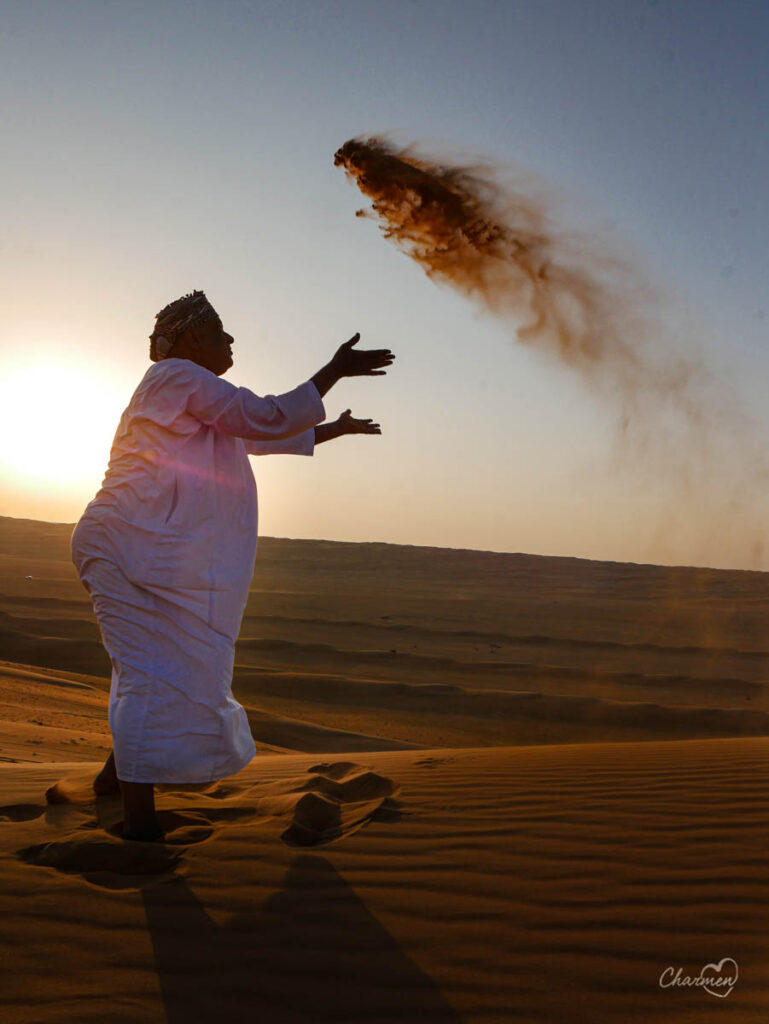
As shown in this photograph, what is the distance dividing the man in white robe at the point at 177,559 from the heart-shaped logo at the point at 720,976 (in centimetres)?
178

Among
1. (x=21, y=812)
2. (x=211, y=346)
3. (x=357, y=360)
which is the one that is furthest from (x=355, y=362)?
(x=21, y=812)

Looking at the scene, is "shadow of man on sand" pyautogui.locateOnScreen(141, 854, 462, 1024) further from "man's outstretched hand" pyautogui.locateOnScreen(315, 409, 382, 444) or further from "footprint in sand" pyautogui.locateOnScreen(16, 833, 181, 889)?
"man's outstretched hand" pyautogui.locateOnScreen(315, 409, 382, 444)

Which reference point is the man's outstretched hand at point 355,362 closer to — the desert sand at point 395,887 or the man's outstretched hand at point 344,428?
the man's outstretched hand at point 344,428

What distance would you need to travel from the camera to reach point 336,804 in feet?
12.5

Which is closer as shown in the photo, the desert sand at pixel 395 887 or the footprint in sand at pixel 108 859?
the desert sand at pixel 395 887

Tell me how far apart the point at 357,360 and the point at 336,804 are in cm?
188

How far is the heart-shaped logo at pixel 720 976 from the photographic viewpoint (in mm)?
2246

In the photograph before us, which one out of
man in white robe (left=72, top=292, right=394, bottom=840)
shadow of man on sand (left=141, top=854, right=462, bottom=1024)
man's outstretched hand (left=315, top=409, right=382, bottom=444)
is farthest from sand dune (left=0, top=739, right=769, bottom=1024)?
man's outstretched hand (left=315, top=409, right=382, bottom=444)

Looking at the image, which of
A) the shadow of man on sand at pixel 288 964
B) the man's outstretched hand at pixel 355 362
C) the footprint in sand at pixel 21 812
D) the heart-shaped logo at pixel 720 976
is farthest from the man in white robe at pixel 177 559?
the heart-shaped logo at pixel 720 976

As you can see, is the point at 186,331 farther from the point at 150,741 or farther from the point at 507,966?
the point at 507,966

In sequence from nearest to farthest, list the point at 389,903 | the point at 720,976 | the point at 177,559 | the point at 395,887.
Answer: the point at 720,976
the point at 389,903
the point at 395,887
the point at 177,559

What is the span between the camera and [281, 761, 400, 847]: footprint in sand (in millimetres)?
3369

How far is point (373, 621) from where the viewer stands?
19828 mm

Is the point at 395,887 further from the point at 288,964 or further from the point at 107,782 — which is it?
the point at 107,782
